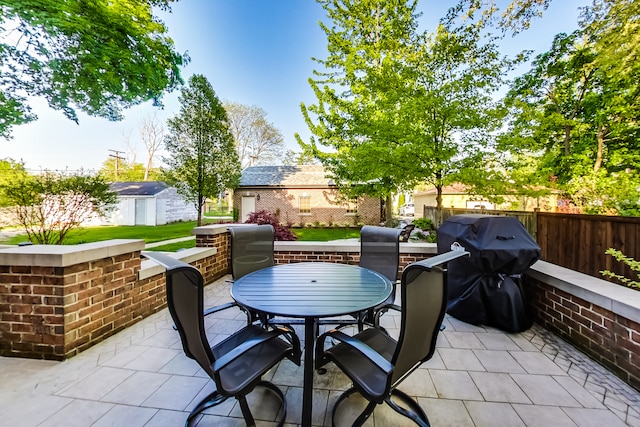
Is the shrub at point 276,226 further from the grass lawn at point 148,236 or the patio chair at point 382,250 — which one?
the patio chair at point 382,250

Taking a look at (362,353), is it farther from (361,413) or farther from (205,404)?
(205,404)

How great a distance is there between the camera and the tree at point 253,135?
24.9 m

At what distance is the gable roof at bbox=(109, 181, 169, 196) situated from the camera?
17953mm

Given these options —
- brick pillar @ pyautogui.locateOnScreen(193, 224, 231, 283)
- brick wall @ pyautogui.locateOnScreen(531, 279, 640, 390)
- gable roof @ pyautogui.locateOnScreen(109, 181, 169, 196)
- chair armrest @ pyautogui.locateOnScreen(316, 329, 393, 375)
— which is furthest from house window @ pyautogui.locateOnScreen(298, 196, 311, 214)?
chair armrest @ pyautogui.locateOnScreen(316, 329, 393, 375)

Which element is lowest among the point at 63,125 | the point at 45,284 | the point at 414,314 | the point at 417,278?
the point at 45,284

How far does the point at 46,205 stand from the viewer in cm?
602

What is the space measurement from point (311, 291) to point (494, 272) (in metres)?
2.29

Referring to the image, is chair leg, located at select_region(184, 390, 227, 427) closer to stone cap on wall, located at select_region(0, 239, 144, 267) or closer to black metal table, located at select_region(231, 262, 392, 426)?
black metal table, located at select_region(231, 262, 392, 426)

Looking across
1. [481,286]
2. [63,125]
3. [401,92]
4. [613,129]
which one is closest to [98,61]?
[63,125]

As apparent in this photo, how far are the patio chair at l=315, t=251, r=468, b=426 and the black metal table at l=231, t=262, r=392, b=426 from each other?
0.52 feet

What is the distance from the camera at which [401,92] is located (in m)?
5.71

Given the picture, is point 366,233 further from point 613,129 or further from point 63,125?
point 613,129

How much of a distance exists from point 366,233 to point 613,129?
11.6m

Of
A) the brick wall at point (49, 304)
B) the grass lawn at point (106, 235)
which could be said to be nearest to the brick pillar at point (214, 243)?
the brick wall at point (49, 304)
